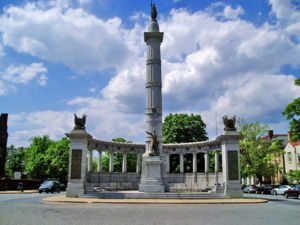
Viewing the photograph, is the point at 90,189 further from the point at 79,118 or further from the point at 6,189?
the point at 6,189

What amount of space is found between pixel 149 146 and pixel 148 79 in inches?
305

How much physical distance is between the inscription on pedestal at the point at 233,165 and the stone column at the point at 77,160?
14436 millimetres

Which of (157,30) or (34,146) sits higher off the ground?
(157,30)

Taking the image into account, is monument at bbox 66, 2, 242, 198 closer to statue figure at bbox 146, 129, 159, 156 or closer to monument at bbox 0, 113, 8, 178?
statue figure at bbox 146, 129, 159, 156

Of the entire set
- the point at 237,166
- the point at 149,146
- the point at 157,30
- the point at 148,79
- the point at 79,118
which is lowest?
the point at 237,166

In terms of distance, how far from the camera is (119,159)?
60.3m

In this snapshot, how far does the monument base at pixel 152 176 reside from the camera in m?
27.1

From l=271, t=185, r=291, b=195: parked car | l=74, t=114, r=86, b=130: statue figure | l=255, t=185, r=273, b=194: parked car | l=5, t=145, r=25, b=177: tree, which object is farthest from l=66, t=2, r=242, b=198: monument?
l=5, t=145, r=25, b=177: tree

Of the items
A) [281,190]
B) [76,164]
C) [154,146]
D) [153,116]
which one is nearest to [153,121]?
[153,116]

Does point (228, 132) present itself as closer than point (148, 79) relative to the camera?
Yes

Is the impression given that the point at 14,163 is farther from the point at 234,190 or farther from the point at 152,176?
the point at 234,190

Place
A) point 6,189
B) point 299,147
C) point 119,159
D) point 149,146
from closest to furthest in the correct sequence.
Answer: point 149,146 → point 6,189 → point 299,147 → point 119,159

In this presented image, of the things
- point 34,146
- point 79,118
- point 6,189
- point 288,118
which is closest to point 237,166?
point 288,118

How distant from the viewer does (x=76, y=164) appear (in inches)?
1077
